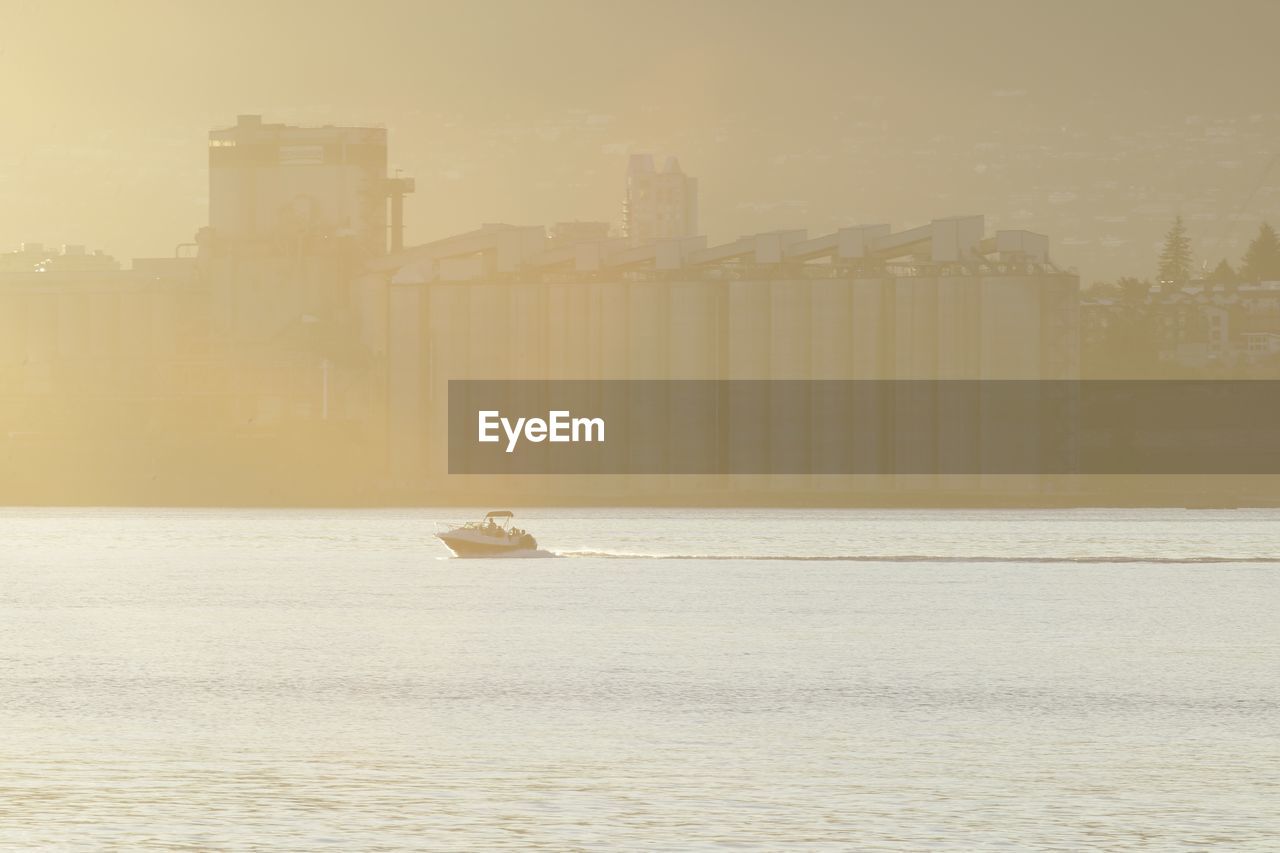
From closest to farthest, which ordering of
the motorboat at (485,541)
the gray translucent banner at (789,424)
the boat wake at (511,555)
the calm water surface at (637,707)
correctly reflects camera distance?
the calm water surface at (637,707) < the motorboat at (485,541) < the boat wake at (511,555) < the gray translucent banner at (789,424)

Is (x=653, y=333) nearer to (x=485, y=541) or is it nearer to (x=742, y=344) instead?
A: (x=742, y=344)

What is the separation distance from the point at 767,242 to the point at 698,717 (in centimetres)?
13722

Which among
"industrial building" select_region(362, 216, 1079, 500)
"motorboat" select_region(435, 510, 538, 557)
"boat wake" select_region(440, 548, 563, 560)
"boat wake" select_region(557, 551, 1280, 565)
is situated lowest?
"boat wake" select_region(557, 551, 1280, 565)

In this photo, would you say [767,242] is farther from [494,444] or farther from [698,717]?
[698,717]

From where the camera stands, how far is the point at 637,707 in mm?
51844

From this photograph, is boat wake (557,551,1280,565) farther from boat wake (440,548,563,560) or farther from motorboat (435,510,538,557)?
motorboat (435,510,538,557)

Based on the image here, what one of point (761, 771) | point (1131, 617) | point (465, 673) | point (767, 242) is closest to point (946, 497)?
point (767, 242)

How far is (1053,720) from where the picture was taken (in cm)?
4969

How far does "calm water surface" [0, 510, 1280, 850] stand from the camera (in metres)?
34.5

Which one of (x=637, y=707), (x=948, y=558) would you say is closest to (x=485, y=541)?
(x=948, y=558)

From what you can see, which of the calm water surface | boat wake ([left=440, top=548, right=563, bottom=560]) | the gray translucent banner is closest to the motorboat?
boat wake ([left=440, top=548, right=563, bottom=560])

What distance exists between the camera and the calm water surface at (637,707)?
1359 inches

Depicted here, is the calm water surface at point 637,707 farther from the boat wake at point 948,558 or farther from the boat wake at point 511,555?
the boat wake at point 948,558

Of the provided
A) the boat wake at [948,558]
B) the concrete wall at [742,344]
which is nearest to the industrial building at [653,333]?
the concrete wall at [742,344]
